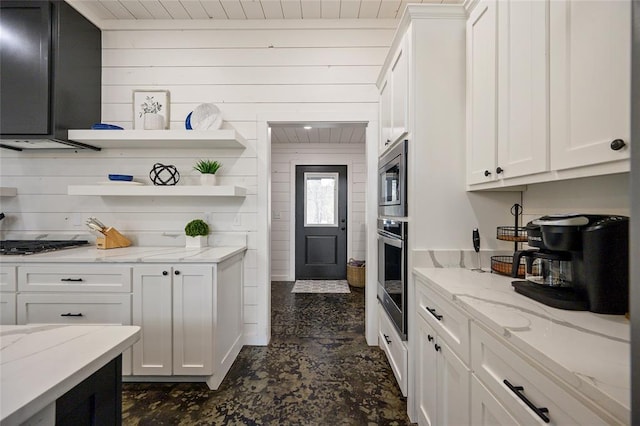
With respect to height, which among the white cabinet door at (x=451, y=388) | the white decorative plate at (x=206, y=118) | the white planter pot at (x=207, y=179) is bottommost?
the white cabinet door at (x=451, y=388)

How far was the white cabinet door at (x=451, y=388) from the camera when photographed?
1112 millimetres

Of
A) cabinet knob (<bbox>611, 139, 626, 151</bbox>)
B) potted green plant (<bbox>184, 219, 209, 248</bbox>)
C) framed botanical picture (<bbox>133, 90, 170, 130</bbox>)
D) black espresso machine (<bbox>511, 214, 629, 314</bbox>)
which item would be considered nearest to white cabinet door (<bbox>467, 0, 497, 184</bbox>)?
black espresso machine (<bbox>511, 214, 629, 314</bbox>)

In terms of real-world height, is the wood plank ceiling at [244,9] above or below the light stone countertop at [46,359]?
above

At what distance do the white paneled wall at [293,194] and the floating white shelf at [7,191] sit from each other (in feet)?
10.3

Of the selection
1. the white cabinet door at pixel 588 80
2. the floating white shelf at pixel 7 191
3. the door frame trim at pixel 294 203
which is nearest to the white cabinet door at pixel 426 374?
the white cabinet door at pixel 588 80

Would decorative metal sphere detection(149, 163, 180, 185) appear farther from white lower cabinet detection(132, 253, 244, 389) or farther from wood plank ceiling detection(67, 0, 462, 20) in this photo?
wood plank ceiling detection(67, 0, 462, 20)

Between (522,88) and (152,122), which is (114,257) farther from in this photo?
(522,88)

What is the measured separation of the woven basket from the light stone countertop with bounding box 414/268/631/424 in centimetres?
332

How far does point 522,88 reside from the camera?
1228 mm

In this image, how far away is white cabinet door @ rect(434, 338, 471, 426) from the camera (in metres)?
1.11

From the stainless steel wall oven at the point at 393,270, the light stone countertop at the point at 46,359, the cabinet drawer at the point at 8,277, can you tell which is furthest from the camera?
the cabinet drawer at the point at 8,277

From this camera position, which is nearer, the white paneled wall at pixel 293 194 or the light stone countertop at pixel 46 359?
the light stone countertop at pixel 46 359

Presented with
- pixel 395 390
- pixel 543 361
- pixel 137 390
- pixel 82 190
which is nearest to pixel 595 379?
pixel 543 361

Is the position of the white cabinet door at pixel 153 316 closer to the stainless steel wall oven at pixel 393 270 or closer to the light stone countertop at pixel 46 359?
the light stone countertop at pixel 46 359
